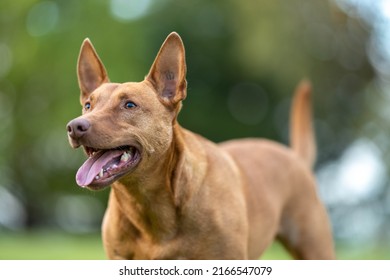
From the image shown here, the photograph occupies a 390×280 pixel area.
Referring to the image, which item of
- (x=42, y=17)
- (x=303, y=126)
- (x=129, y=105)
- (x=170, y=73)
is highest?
(x=42, y=17)

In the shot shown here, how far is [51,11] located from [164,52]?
18245mm

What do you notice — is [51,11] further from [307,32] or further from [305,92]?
[305,92]

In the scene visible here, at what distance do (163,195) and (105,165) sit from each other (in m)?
0.60

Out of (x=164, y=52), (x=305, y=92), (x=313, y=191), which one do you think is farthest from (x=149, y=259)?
(x=305, y=92)

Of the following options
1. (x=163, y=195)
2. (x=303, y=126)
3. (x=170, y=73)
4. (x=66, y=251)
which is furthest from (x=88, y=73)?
(x=66, y=251)

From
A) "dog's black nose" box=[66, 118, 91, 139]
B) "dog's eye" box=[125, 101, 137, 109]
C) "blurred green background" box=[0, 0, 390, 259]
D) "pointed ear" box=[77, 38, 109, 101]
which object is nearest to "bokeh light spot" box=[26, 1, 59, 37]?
"blurred green background" box=[0, 0, 390, 259]

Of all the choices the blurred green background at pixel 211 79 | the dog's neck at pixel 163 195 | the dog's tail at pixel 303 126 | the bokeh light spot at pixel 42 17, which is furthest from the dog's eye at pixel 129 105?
the bokeh light spot at pixel 42 17

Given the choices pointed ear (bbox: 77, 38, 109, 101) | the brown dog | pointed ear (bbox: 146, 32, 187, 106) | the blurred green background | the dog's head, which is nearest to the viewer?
the dog's head

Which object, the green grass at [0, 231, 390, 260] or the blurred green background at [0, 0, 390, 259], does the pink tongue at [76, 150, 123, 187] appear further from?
the blurred green background at [0, 0, 390, 259]

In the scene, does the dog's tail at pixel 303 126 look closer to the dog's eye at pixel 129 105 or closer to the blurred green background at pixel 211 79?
the dog's eye at pixel 129 105

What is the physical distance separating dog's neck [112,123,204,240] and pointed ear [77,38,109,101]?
0.76 metres

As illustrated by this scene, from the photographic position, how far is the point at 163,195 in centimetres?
489

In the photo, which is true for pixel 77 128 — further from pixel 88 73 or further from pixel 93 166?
pixel 88 73

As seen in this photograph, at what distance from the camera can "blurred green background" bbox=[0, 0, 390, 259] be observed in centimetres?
1772
